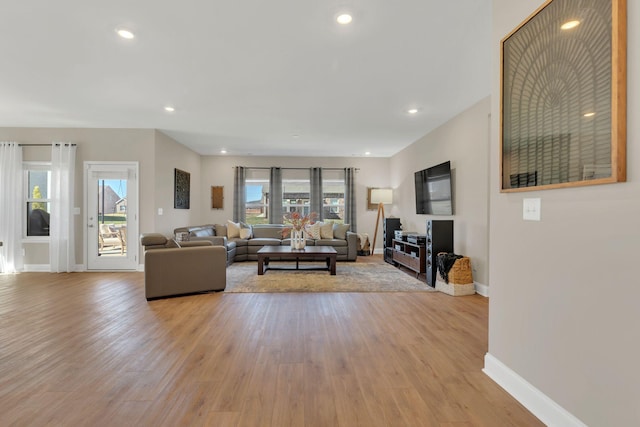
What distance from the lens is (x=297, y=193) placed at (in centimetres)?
826

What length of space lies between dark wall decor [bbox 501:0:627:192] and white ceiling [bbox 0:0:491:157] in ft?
2.64

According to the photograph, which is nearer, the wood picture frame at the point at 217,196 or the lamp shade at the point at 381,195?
the lamp shade at the point at 381,195

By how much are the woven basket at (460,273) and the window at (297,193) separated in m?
4.67

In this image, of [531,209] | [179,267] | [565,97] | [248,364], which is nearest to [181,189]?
[179,267]

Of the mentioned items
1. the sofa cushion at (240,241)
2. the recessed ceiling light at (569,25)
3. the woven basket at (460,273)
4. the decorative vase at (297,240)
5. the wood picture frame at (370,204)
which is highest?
the recessed ceiling light at (569,25)

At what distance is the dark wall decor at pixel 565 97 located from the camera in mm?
1250

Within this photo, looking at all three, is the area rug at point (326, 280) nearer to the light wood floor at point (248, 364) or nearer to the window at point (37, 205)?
the light wood floor at point (248, 364)

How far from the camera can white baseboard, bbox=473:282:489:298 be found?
403 centimetres

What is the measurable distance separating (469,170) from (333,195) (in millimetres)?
4267

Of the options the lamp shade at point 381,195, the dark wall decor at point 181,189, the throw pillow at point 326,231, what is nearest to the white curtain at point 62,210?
the dark wall decor at point 181,189

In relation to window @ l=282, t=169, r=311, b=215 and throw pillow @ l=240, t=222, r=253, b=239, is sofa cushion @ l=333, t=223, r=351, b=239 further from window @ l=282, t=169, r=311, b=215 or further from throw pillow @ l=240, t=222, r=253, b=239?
throw pillow @ l=240, t=222, r=253, b=239

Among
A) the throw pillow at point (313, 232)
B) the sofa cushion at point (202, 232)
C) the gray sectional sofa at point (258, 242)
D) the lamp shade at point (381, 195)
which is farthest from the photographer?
the lamp shade at point (381, 195)

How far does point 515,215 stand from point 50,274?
7056 millimetres

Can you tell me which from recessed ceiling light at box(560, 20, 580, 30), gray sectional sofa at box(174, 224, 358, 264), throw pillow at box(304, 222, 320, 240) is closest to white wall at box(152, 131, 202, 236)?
gray sectional sofa at box(174, 224, 358, 264)
